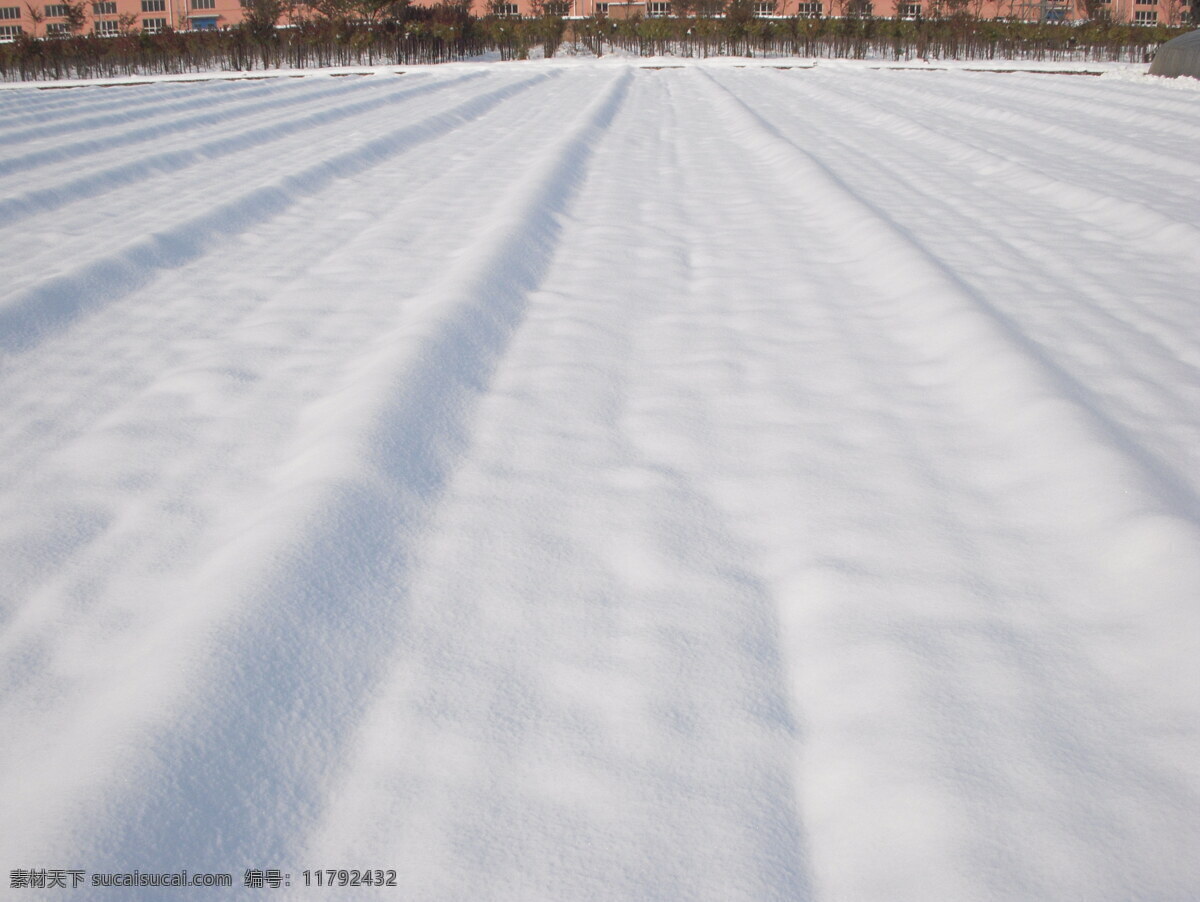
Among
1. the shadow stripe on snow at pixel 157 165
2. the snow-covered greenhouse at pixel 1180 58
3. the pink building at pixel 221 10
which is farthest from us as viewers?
the pink building at pixel 221 10

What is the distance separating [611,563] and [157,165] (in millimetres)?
5623

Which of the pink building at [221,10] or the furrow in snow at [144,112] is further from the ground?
the pink building at [221,10]

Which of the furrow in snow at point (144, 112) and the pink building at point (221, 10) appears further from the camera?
the pink building at point (221, 10)

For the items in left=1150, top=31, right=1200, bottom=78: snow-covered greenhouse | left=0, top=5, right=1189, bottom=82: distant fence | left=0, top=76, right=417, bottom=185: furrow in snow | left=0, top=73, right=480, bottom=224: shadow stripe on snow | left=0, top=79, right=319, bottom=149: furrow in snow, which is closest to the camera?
left=0, top=73, right=480, bottom=224: shadow stripe on snow

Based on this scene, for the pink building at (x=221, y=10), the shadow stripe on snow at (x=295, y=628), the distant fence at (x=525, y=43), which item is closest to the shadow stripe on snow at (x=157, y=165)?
the shadow stripe on snow at (x=295, y=628)

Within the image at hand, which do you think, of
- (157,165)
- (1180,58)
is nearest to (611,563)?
(157,165)

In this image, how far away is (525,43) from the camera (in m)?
23.5

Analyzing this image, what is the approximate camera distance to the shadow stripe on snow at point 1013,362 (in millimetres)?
1721

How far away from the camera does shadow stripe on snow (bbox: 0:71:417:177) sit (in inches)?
229

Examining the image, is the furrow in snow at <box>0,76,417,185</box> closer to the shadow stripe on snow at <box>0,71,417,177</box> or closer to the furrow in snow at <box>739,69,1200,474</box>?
the shadow stripe on snow at <box>0,71,417,177</box>

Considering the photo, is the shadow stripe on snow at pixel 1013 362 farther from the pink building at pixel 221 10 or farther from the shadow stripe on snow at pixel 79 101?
the pink building at pixel 221 10

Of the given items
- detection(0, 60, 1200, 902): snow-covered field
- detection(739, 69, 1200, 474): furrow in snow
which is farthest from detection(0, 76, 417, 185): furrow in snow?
detection(739, 69, 1200, 474): furrow in snow

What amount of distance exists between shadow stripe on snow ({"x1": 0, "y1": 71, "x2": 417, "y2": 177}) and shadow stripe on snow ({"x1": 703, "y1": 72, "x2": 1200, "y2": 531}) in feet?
17.6

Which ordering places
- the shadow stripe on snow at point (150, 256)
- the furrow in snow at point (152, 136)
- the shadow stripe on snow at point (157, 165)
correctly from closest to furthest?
1. the shadow stripe on snow at point (150, 256)
2. the shadow stripe on snow at point (157, 165)
3. the furrow in snow at point (152, 136)
